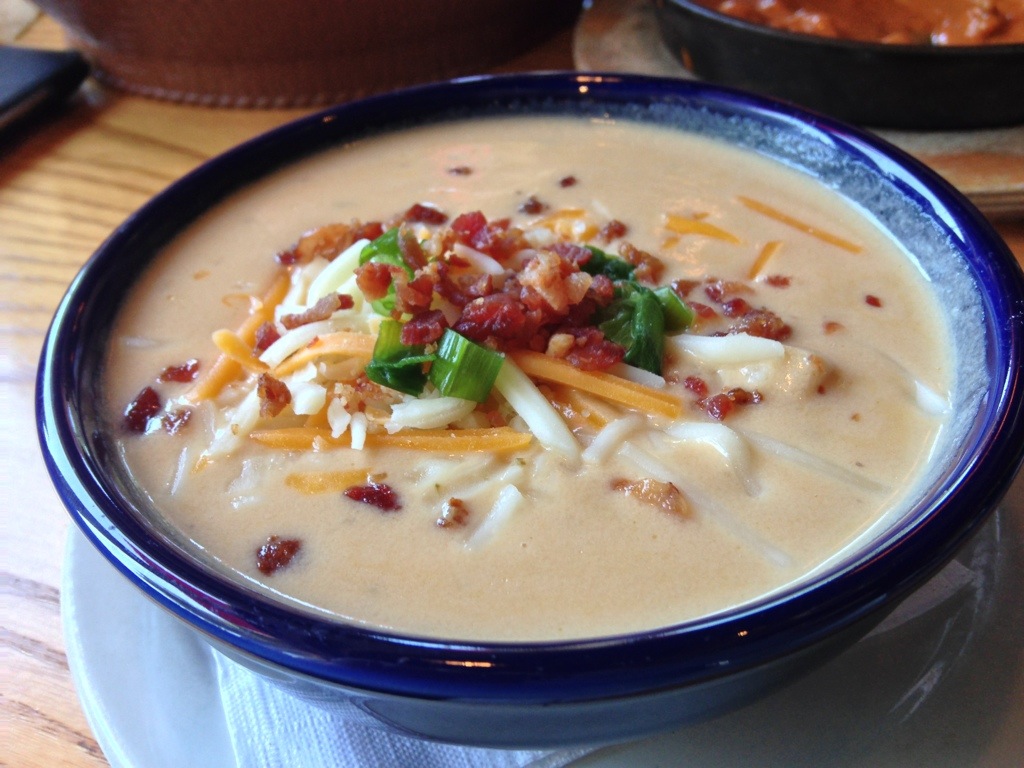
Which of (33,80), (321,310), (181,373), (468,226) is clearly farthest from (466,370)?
(33,80)

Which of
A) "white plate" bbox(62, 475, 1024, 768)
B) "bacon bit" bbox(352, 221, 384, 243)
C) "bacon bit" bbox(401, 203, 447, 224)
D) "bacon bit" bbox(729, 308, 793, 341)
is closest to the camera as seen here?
"white plate" bbox(62, 475, 1024, 768)

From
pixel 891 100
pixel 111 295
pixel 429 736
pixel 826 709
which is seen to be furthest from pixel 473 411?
pixel 891 100

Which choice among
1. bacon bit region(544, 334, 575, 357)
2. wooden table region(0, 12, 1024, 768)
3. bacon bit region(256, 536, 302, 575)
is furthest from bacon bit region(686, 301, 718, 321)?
wooden table region(0, 12, 1024, 768)

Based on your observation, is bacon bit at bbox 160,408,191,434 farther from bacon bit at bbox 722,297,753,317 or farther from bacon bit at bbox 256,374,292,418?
bacon bit at bbox 722,297,753,317

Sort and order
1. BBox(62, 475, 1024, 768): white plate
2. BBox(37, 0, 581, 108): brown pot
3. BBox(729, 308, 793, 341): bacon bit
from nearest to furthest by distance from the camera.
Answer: BBox(62, 475, 1024, 768): white plate
BBox(729, 308, 793, 341): bacon bit
BBox(37, 0, 581, 108): brown pot

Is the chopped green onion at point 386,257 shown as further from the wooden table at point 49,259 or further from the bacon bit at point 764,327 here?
the wooden table at point 49,259

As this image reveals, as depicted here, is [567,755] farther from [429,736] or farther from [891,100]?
[891,100]
